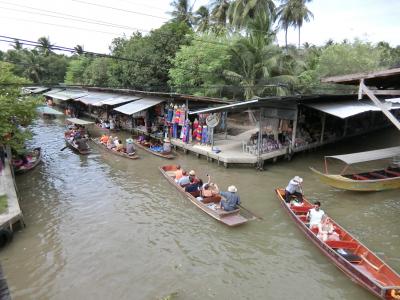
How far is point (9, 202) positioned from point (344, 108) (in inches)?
623

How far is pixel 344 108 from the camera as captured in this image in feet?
54.9

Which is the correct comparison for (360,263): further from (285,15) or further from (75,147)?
(285,15)

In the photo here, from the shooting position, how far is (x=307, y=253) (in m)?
9.05

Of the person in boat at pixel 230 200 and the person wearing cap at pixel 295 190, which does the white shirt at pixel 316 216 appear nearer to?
the person wearing cap at pixel 295 190

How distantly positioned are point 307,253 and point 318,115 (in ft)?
44.3

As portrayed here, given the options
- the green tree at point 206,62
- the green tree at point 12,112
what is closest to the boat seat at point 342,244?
the green tree at point 12,112

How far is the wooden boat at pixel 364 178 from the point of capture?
12.4 m

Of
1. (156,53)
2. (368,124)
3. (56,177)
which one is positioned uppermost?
(156,53)

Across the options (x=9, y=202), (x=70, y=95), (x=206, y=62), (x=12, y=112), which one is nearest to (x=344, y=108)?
(x=206, y=62)

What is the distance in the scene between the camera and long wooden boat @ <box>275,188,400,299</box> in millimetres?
6805

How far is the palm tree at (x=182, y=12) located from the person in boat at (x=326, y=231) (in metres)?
34.3

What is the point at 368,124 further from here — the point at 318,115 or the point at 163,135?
the point at 163,135

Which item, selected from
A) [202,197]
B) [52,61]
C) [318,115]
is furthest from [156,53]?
[52,61]

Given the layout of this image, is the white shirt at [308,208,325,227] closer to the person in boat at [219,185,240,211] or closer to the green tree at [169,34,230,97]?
the person in boat at [219,185,240,211]
